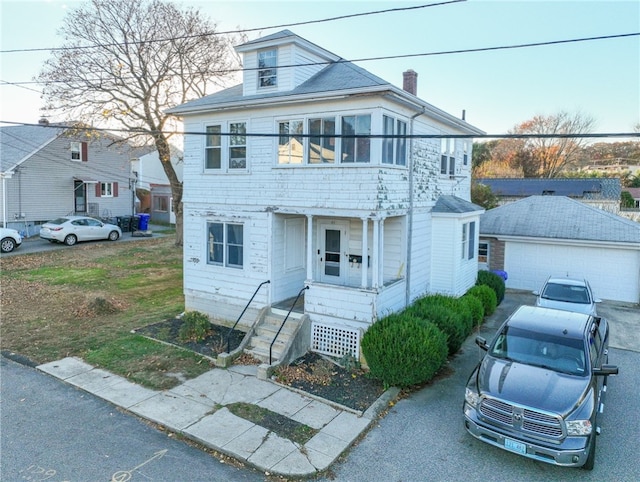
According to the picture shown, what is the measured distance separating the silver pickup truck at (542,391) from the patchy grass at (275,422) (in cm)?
275

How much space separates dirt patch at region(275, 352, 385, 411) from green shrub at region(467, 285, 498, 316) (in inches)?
239

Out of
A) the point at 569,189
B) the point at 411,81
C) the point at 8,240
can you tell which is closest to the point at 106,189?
the point at 8,240

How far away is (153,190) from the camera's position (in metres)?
42.2

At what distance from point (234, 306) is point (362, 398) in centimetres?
524

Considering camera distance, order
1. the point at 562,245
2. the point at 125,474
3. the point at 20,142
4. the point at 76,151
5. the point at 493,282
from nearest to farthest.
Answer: the point at 125,474 < the point at 493,282 < the point at 562,245 < the point at 20,142 < the point at 76,151

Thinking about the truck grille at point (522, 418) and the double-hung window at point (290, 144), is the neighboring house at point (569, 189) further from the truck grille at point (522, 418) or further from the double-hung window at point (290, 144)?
the truck grille at point (522, 418)

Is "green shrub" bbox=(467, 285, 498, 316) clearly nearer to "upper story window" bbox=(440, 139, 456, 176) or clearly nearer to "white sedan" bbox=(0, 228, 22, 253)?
"upper story window" bbox=(440, 139, 456, 176)

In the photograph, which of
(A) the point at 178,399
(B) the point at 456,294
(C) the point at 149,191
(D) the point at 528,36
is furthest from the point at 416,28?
(C) the point at 149,191

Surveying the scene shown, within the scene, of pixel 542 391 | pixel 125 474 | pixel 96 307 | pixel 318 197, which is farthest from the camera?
pixel 96 307

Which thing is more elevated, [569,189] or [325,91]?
[325,91]

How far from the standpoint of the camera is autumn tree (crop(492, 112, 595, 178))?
50781 millimetres

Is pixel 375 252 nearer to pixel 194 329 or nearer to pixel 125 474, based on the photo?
pixel 194 329

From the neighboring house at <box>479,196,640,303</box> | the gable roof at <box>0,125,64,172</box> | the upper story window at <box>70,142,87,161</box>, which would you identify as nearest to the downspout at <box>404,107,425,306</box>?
the neighboring house at <box>479,196,640,303</box>

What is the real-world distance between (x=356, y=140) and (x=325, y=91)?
54.9 inches
